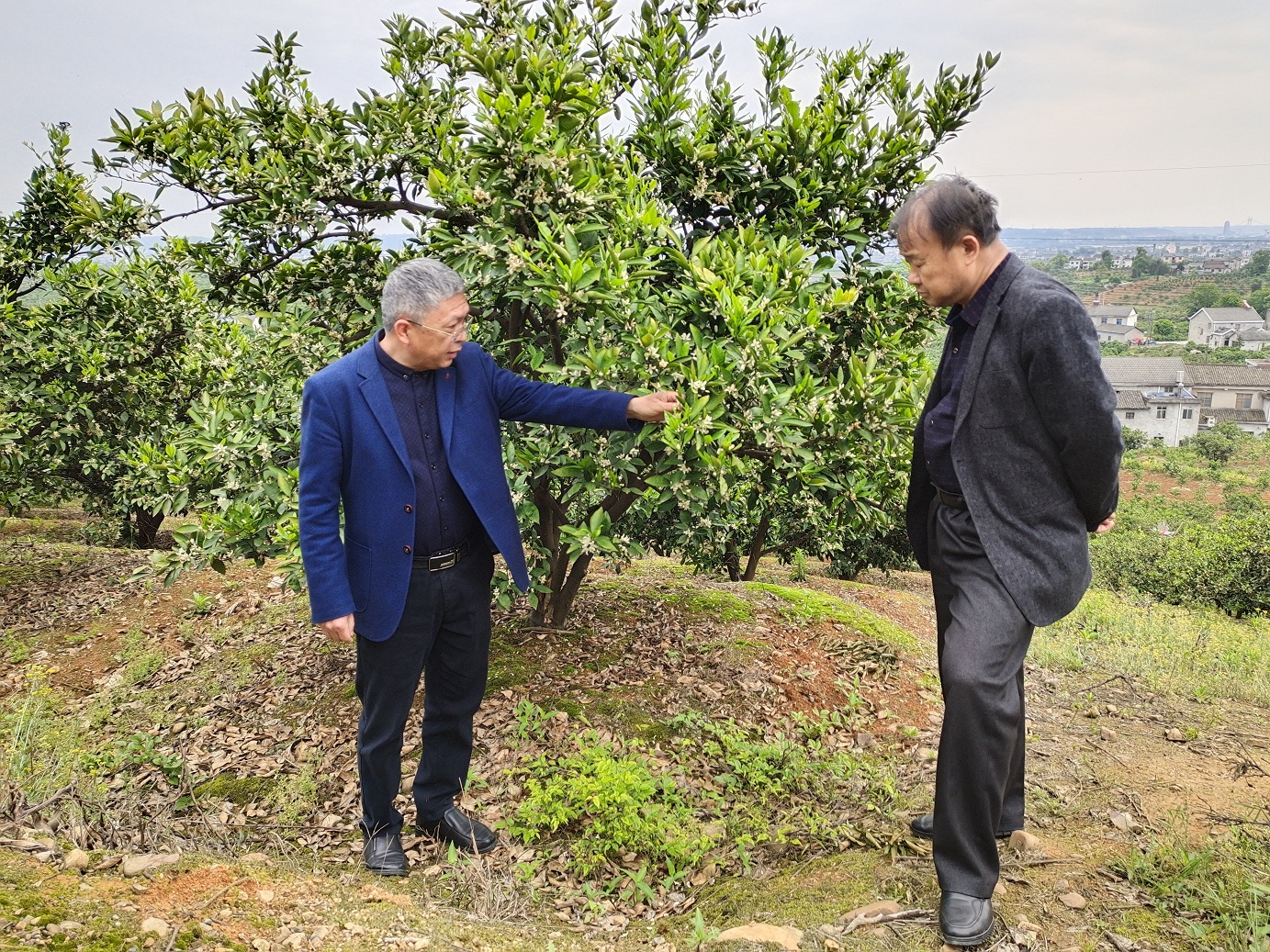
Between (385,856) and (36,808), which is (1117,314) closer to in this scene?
(385,856)

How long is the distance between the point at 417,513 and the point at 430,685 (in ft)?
2.73

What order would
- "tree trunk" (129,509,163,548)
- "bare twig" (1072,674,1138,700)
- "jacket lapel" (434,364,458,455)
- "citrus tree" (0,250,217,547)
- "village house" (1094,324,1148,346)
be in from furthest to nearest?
"village house" (1094,324,1148,346)
"tree trunk" (129,509,163,548)
"citrus tree" (0,250,217,547)
"bare twig" (1072,674,1138,700)
"jacket lapel" (434,364,458,455)

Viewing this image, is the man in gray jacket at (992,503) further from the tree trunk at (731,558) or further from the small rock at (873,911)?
the tree trunk at (731,558)

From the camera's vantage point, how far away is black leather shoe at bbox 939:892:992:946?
273cm

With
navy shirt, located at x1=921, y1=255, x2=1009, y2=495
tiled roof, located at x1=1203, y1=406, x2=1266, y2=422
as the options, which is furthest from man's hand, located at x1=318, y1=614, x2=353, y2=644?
tiled roof, located at x1=1203, y1=406, x2=1266, y2=422

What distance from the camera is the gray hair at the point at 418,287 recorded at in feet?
9.70

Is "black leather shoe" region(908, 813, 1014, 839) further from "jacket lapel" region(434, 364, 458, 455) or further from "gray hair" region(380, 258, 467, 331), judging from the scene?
"gray hair" region(380, 258, 467, 331)

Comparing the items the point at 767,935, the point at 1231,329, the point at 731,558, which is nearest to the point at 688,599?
the point at 767,935

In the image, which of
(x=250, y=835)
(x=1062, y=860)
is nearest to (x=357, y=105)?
(x=250, y=835)

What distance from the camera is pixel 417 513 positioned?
319 cm

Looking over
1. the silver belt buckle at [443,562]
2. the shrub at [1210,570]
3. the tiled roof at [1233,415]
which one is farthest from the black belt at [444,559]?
the tiled roof at [1233,415]

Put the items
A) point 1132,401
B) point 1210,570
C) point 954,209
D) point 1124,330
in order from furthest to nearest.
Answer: point 1124,330, point 1132,401, point 1210,570, point 954,209

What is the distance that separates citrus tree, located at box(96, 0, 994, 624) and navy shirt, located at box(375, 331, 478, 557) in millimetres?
605

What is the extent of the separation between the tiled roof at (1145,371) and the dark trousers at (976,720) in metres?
73.3
